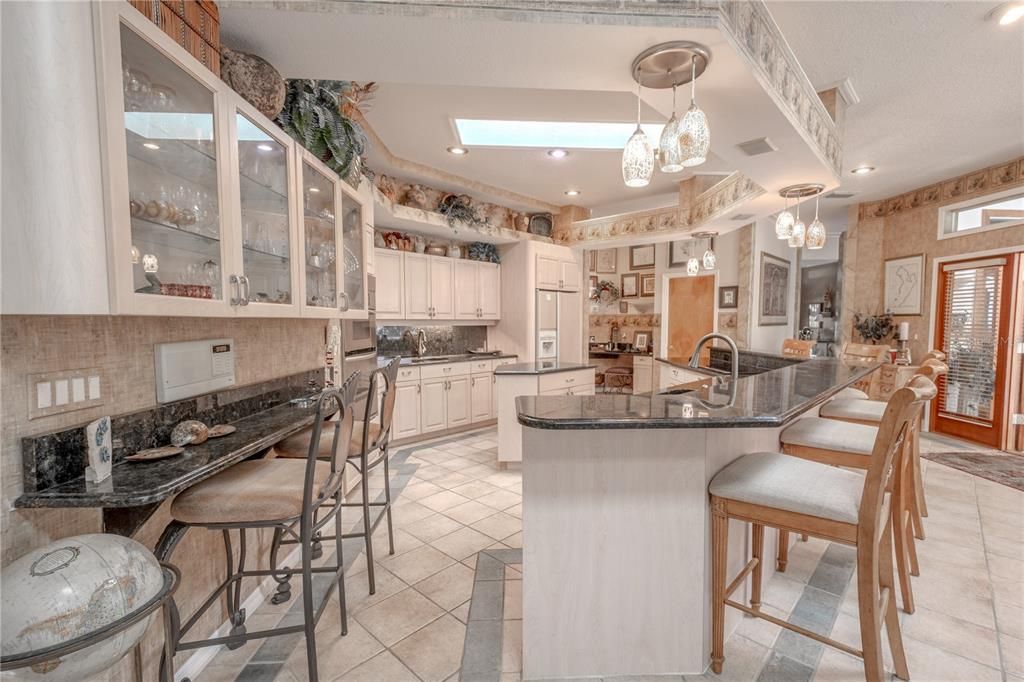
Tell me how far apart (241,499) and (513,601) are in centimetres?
131

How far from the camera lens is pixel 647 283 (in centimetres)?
741

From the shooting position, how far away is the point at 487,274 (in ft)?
18.7

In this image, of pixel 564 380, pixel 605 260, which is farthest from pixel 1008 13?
pixel 605 260

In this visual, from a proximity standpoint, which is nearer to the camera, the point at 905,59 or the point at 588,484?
the point at 588,484

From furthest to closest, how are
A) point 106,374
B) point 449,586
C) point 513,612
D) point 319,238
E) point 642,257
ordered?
point 642,257 < point 319,238 < point 449,586 < point 513,612 < point 106,374

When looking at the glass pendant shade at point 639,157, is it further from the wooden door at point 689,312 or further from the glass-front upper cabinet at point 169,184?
the wooden door at point 689,312

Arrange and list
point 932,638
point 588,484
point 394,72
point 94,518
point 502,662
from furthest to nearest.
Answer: point 394,72 < point 932,638 < point 502,662 < point 588,484 < point 94,518

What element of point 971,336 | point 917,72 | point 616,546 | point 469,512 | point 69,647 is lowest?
point 469,512

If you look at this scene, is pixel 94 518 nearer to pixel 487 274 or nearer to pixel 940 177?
pixel 487 274

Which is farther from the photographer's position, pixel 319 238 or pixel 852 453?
pixel 319 238

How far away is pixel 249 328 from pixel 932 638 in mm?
3349

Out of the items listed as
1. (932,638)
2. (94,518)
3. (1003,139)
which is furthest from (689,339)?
(94,518)

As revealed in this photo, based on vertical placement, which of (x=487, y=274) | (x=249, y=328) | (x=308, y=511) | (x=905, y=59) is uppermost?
(x=905, y=59)

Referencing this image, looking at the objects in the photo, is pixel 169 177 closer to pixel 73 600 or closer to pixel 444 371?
pixel 73 600
